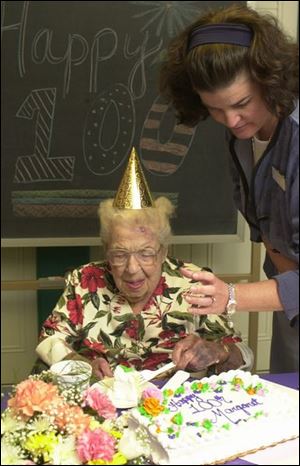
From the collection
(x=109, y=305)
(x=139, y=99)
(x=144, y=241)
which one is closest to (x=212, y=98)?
(x=144, y=241)

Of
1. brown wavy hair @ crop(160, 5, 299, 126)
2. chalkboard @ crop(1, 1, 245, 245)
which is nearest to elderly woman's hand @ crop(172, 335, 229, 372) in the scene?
brown wavy hair @ crop(160, 5, 299, 126)

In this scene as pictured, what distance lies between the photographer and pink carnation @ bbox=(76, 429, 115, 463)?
2.93 ft

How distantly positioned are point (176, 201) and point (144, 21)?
0.72 m

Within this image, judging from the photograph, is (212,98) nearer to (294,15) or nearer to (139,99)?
(139,99)

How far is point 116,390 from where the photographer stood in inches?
48.2

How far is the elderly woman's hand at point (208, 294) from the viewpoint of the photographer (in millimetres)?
945

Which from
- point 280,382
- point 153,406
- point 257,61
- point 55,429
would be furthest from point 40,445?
point 257,61

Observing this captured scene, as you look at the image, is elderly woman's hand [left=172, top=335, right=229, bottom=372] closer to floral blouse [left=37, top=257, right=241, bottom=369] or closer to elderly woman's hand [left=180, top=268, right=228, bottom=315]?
floral blouse [left=37, top=257, right=241, bottom=369]

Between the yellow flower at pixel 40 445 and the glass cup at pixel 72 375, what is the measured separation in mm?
156

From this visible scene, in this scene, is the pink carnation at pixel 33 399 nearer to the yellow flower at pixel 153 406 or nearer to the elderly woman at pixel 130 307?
the yellow flower at pixel 153 406

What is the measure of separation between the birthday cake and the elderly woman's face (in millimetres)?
652

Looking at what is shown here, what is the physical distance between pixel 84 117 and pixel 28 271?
78cm

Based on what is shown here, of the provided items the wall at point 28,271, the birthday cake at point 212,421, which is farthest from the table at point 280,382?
the wall at point 28,271

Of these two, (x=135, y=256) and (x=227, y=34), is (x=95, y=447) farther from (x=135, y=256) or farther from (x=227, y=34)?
(x=135, y=256)
